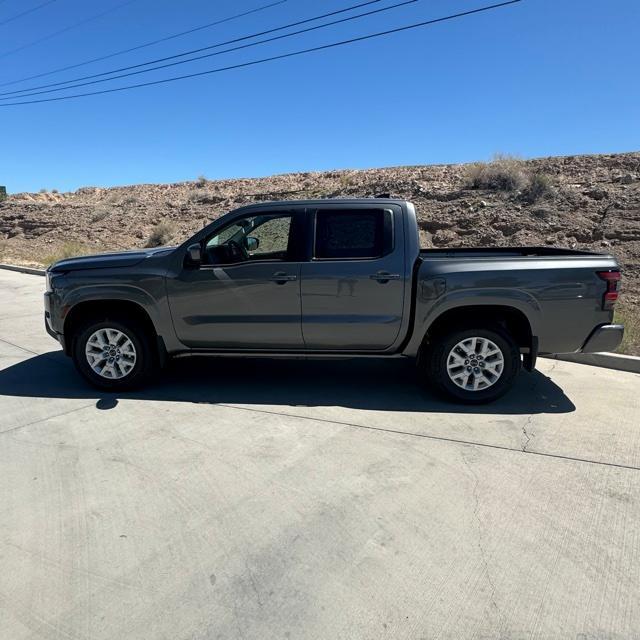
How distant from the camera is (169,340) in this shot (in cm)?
537

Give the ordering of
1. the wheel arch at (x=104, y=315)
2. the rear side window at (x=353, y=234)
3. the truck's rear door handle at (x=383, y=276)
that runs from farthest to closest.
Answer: the wheel arch at (x=104, y=315)
the rear side window at (x=353, y=234)
the truck's rear door handle at (x=383, y=276)

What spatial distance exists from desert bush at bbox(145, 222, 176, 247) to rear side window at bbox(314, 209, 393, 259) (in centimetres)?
1674

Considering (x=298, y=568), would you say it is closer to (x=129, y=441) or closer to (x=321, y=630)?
(x=321, y=630)

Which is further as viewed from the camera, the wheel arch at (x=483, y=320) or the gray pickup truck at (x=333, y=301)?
the wheel arch at (x=483, y=320)

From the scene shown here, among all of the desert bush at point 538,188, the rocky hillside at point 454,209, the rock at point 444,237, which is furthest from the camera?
the desert bush at point 538,188

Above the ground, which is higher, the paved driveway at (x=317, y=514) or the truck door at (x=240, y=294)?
the truck door at (x=240, y=294)

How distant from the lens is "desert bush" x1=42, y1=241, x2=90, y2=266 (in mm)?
19938

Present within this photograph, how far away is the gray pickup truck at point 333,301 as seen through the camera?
192 inches

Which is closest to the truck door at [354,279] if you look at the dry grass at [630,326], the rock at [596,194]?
the dry grass at [630,326]

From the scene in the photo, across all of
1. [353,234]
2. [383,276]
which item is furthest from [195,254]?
[383,276]


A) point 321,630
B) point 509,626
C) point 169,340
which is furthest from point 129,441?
point 509,626

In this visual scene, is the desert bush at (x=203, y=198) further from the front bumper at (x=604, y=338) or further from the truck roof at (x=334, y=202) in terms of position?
the front bumper at (x=604, y=338)

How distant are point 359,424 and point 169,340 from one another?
2064mm

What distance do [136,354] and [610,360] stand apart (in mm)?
5242
